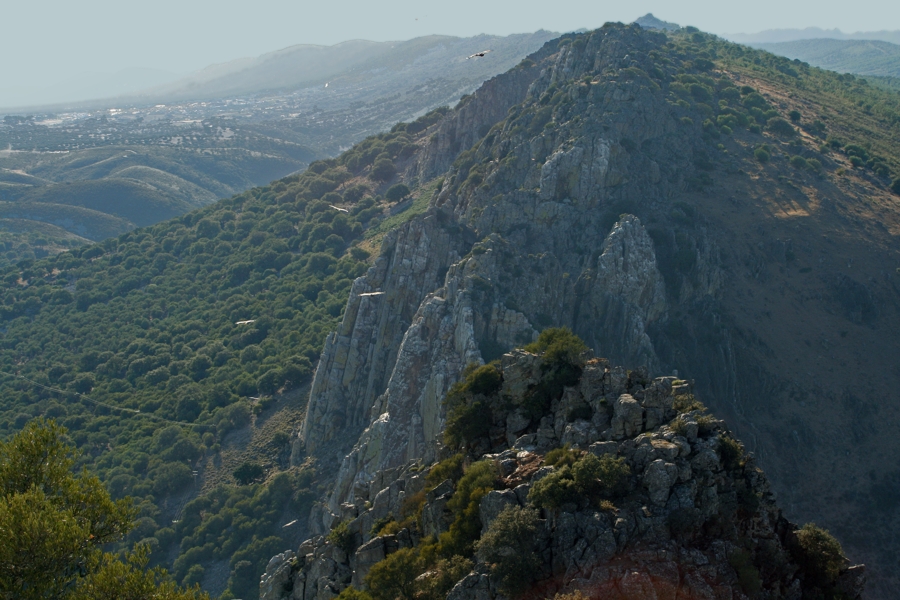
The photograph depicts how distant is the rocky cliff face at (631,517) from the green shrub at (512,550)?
0.07 m

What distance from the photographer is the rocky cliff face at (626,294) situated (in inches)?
2040

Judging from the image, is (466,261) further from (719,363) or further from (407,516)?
(407,516)

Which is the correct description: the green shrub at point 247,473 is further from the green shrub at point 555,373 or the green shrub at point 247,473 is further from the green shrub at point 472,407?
the green shrub at point 555,373

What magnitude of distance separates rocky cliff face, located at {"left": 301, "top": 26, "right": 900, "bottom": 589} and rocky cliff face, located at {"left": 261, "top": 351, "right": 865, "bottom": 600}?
20.3 metres

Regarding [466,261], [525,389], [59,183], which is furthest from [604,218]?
[59,183]

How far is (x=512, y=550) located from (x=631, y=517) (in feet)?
10.9

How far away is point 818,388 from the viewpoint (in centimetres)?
5491

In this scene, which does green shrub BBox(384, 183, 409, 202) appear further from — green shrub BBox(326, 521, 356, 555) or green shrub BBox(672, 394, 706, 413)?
green shrub BBox(672, 394, 706, 413)

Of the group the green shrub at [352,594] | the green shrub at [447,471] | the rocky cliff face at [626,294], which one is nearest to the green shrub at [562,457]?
the green shrub at [447,471]

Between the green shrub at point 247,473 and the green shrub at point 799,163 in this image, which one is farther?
the green shrub at point 799,163

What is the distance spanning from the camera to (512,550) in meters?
21.0

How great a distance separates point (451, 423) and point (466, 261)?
28.1 meters

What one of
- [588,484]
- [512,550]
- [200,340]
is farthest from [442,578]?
[200,340]

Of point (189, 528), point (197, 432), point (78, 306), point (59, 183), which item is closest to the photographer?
point (189, 528)
